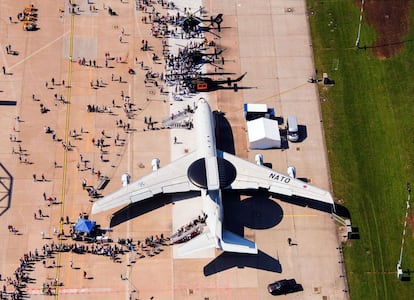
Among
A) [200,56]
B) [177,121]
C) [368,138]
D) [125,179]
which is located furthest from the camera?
[200,56]

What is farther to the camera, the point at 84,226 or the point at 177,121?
the point at 177,121

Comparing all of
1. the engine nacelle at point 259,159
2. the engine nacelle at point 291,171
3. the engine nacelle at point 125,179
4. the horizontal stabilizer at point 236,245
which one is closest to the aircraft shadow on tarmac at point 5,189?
the engine nacelle at point 125,179

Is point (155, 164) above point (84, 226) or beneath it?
above

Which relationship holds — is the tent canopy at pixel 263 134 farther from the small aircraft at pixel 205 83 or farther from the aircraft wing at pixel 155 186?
the aircraft wing at pixel 155 186

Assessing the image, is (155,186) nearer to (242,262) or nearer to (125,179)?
(125,179)

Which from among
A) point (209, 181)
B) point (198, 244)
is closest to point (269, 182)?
point (209, 181)

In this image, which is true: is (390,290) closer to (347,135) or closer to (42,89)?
(347,135)

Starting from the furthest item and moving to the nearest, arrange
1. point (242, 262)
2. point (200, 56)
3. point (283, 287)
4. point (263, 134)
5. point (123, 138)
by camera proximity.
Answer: point (200, 56)
point (123, 138)
point (263, 134)
point (242, 262)
point (283, 287)

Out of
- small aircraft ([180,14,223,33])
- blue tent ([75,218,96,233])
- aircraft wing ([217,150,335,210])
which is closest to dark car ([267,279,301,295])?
aircraft wing ([217,150,335,210])

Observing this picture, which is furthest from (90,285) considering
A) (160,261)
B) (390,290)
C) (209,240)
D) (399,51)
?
(399,51)
